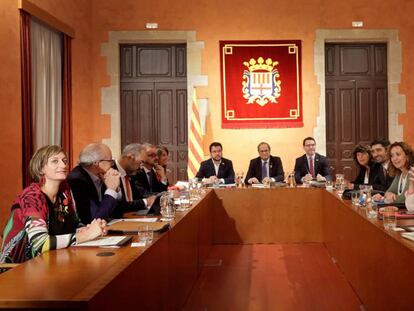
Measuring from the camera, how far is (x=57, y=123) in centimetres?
683

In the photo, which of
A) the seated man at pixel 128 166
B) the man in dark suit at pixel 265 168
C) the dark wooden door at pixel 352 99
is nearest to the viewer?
the seated man at pixel 128 166

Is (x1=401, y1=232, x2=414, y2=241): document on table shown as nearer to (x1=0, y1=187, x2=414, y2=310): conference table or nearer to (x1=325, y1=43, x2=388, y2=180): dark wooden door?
(x1=0, y1=187, x2=414, y2=310): conference table

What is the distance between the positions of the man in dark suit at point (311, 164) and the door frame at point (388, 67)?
1194 millimetres

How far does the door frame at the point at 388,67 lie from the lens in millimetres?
7742

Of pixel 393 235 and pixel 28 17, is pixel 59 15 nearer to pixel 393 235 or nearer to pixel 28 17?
pixel 28 17

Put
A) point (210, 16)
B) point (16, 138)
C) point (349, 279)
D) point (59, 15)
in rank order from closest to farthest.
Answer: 1. point (349, 279)
2. point (16, 138)
3. point (59, 15)
4. point (210, 16)

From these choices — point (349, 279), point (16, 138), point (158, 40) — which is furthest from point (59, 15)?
point (349, 279)

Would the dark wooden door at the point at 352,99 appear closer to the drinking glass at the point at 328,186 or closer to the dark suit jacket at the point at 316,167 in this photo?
the dark suit jacket at the point at 316,167

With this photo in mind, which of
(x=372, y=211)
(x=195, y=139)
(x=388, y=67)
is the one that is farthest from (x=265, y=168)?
(x=372, y=211)

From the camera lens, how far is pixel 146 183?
509 cm

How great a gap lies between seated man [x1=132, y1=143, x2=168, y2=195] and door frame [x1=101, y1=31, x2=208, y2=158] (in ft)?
7.89

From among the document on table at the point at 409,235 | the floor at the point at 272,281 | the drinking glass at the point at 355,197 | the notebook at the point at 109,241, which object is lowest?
the floor at the point at 272,281

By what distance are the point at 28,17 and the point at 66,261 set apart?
14.6ft

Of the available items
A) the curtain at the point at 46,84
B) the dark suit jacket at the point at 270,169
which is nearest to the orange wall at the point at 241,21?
the curtain at the point at 46,84
